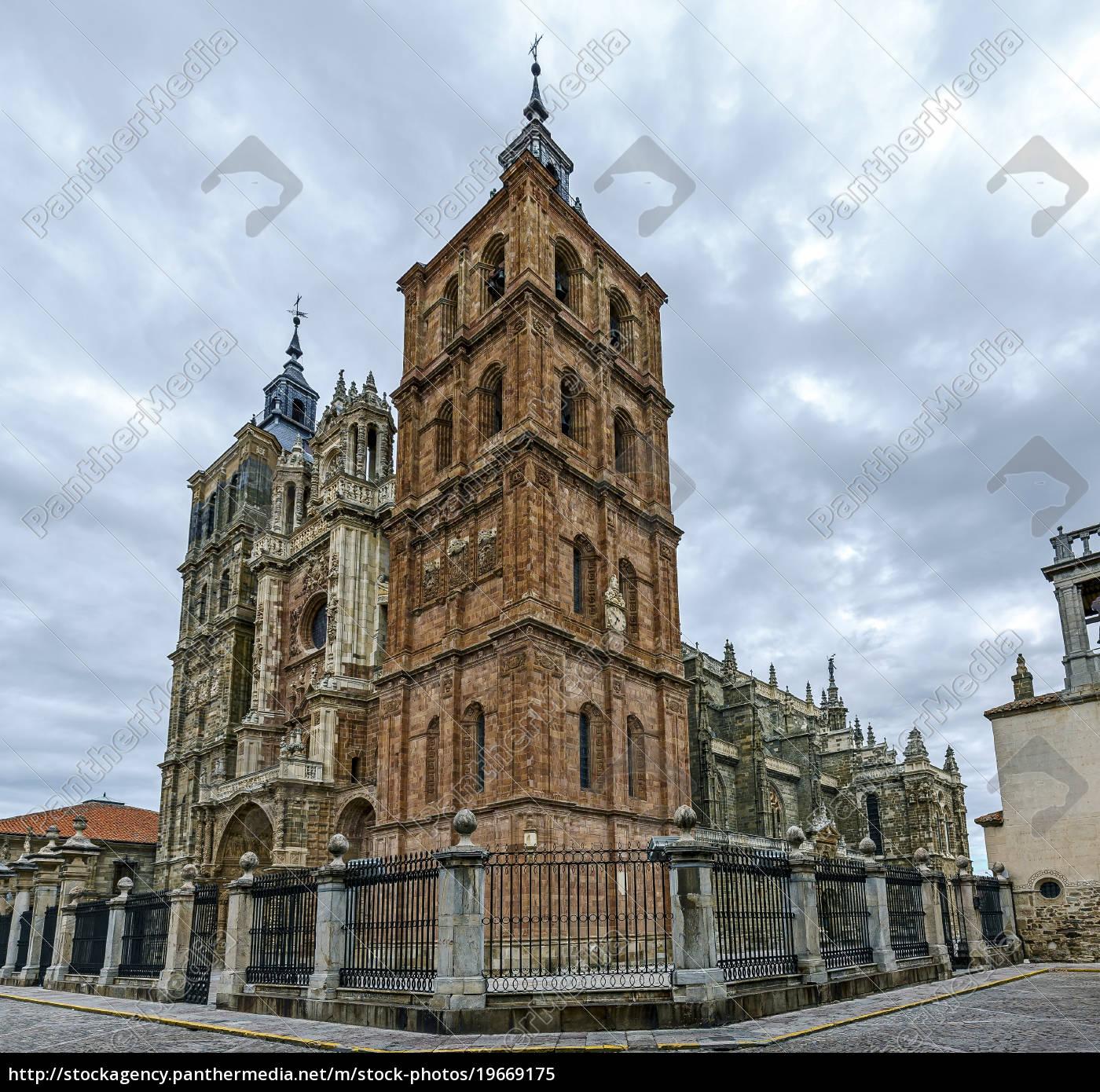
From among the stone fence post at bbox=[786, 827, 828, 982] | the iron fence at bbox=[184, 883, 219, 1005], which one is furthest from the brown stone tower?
the stone fence post at bbox=[786, 827, 828, 982]

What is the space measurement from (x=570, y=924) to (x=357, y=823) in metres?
19.8

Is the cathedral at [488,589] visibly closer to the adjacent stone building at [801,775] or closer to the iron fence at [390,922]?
the iron fence at [390,922]

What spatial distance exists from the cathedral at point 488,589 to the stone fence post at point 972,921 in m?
8.14

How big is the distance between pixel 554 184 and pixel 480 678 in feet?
55.8

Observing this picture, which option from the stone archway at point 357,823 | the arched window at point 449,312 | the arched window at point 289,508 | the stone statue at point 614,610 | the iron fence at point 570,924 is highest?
the arched window at point 449,312

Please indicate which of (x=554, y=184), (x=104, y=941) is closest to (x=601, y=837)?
(x=104, y=941)

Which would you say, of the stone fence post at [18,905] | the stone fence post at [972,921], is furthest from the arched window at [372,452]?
the stone fence post at [972,921]

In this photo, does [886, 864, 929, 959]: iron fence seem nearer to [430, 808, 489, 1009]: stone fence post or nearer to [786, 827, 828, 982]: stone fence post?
[786, 827, 828, 982]: stone fence post

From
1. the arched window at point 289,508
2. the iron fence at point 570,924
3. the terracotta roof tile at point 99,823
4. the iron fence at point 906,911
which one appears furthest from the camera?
the terracotta roof tile at point 99,823

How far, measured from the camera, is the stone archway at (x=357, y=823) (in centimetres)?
2873

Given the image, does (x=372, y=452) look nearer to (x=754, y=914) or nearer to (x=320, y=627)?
(x=320, y=627)
